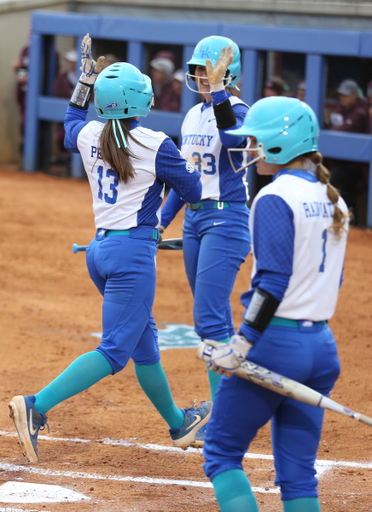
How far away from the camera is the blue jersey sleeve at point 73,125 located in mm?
3709

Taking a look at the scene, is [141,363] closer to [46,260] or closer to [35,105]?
[46,260]

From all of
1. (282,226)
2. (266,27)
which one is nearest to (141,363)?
(282,226)

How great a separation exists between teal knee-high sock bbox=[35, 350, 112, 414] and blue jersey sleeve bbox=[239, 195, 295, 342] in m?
1.16

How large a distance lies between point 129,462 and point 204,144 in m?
1.78

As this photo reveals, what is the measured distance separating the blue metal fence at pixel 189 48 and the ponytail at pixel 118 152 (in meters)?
8.03

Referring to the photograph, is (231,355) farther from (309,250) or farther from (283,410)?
(309,250)

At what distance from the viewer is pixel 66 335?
6148mm

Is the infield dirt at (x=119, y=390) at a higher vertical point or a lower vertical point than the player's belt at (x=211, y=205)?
lower

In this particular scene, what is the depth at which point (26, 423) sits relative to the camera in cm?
335

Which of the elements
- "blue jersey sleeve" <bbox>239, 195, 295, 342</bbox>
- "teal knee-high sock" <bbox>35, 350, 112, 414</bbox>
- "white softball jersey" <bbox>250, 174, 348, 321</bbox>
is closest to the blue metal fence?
"teal knee-high sock" <bbox>35, 350, 112, 414</bbox>

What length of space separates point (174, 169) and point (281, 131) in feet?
3.01

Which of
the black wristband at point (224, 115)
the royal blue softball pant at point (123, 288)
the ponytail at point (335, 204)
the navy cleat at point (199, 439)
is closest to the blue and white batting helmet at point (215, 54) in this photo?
the black wristband at point (224, 115)

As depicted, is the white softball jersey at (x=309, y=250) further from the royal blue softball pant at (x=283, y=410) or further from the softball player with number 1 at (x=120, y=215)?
the softball player with number 1 at (x=120, y=215)

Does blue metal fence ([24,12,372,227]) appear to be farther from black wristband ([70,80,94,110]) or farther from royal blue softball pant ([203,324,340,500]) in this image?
royal blue softball pant ([203,324,340,500])
